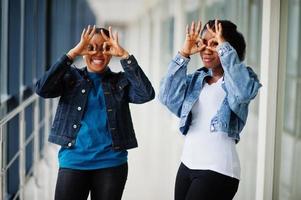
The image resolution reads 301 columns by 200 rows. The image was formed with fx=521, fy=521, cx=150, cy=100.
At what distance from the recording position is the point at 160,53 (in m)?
5.01

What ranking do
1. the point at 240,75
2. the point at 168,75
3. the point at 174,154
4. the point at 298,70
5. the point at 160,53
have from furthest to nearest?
the point at 160,53, the point at 174,154, the point at 298,70, the point at 168,75, the point at 240,75

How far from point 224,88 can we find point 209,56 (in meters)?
0.08

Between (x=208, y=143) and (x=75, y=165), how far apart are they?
325mm

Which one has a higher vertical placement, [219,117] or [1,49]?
[1,49]

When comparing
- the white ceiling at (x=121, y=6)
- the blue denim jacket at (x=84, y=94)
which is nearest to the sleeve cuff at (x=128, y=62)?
the blue denim jacket at (x=84, y=94)

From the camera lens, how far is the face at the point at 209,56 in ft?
3.81

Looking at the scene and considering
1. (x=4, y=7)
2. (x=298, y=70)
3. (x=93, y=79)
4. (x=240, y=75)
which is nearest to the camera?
(x=240, y=75)

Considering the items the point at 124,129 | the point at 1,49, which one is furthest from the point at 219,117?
the point at 1,49

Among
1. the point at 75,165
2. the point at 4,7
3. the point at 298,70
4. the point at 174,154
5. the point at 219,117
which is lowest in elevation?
the point at 174,154

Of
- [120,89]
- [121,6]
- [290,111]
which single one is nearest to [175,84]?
[120,89]

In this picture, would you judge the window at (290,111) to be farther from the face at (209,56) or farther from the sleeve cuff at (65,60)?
the sleeve cuff at (65,60)

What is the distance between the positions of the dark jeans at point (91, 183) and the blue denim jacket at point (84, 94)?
6 cm

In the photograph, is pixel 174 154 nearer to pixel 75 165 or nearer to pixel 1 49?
pixel 1 49

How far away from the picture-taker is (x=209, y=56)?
1.17 metres
